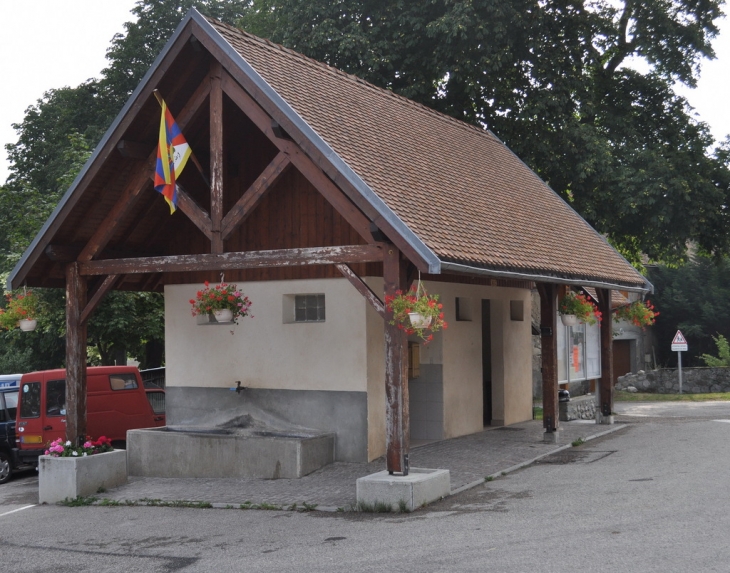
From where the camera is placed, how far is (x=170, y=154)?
12.7 meters

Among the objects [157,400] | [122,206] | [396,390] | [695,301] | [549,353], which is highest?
[122,206]

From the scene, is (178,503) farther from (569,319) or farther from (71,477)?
(569,319)

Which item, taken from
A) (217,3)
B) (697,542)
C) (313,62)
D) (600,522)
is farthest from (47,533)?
(217,3)

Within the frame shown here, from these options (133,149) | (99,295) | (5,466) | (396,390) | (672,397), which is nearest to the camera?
(396,390)

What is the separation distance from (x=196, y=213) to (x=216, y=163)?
2.39 ft

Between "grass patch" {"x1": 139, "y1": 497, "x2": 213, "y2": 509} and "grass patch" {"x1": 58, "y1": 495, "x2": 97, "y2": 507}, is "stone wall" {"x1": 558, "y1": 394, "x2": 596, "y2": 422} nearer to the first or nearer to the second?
"grass patch" {"x1": 139, "y1": 497, "x2": 213, "y2": 509}

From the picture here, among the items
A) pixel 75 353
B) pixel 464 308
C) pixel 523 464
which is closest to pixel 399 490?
pixel 523 464

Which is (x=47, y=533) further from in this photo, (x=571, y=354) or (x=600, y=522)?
(x=571, y=354)

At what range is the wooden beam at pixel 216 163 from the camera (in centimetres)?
1234

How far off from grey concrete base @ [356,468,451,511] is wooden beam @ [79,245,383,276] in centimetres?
260

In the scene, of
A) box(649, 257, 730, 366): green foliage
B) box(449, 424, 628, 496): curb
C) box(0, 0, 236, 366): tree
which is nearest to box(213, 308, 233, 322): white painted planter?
box(449, 424, 628, 496): curb

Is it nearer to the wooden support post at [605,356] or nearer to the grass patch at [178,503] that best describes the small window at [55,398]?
the grass patch at [178,503]

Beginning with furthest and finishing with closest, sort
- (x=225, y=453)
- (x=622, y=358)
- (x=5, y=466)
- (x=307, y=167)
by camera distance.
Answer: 1. (x=622, y=358)
2. (x=5, y=466)
3. (x=225, y=453)
4. (x=307, y=167)

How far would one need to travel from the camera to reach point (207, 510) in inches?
468
